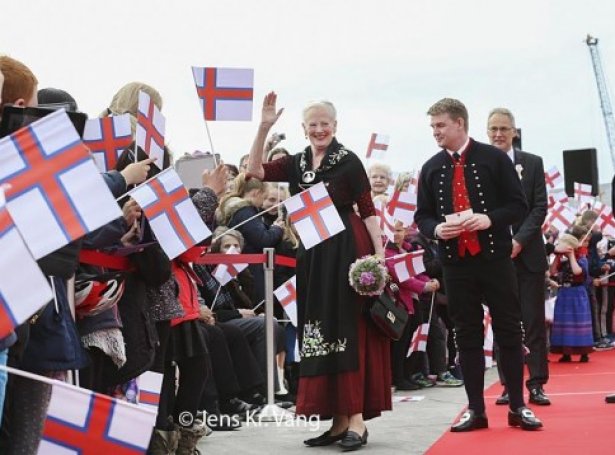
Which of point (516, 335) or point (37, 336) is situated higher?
point (37, 336)

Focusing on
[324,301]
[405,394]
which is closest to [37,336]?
[324,301]

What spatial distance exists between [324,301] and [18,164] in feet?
12.7

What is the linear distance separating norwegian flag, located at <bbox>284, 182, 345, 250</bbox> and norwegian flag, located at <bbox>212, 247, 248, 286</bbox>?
1.73m

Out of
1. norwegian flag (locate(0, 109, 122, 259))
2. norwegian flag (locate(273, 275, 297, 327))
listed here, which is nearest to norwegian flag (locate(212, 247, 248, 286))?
norwegian flag (locate(273, 275, 297, 327))

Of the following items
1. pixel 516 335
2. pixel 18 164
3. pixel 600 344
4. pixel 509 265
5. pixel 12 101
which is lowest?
pixel 600 344

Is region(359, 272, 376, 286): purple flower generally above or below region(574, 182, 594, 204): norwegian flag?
below

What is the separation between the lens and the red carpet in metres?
6.57

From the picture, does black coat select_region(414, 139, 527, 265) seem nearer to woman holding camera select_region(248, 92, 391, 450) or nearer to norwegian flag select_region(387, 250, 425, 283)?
woman holding camera select_region(248, 92, 391, 450)

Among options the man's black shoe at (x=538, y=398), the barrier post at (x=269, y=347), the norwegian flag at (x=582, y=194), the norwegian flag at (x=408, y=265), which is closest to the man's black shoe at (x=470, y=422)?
the barrier post at (x=269, y=347)

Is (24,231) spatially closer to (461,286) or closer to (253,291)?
(461,286)

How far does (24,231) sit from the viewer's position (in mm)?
3375

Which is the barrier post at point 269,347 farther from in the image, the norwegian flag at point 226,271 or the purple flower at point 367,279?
the purple flower at point 367,279

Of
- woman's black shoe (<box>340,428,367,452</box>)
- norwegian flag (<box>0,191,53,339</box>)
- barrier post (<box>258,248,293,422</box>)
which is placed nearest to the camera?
norwegian flag (<box>0,191,53,339</box>)

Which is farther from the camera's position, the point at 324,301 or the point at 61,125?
the point at 324,301
